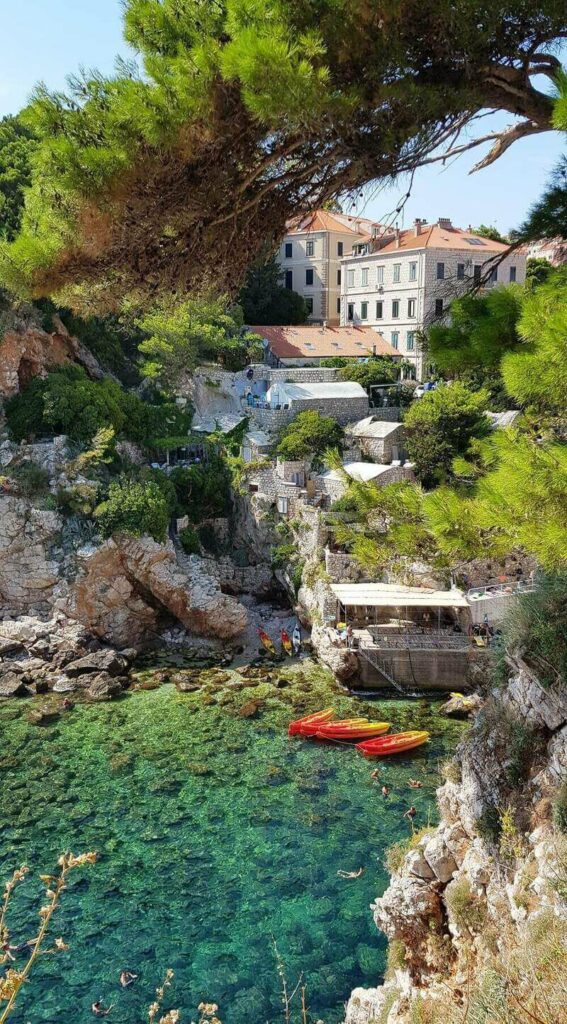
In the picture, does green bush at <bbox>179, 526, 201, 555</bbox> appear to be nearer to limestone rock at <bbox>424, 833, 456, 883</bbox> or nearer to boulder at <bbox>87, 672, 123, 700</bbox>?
boulder at <bbox>87, 672, 123, 700</bbox>

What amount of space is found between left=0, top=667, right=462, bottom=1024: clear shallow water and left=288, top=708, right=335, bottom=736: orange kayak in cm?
33

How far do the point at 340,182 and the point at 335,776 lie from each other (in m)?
13.4

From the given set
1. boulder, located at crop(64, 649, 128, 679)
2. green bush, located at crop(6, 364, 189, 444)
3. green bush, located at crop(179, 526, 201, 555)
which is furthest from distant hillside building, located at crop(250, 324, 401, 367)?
boulder, located at crop(64, 649, 128, 679)

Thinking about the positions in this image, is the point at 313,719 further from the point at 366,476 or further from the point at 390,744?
the point at 366,476

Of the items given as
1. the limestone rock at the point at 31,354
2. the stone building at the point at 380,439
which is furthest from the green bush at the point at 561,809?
the limestone rock at the point at 31,354

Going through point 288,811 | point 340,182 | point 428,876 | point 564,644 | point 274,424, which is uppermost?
point 340,182

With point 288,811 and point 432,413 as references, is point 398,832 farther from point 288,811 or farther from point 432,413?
point 432,413

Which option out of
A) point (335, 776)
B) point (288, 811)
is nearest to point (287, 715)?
point (335, 776)

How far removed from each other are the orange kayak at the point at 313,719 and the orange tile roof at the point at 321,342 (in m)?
20.7

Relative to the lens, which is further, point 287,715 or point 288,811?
point 287,715

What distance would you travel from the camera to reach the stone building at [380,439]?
2969 cm

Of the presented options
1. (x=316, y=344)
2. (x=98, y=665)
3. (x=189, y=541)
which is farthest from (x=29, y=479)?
(x=316, y=344)

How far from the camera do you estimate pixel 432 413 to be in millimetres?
28031

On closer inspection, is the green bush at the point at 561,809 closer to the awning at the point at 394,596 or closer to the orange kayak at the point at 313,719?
the orange kayak at the point at 313,719
